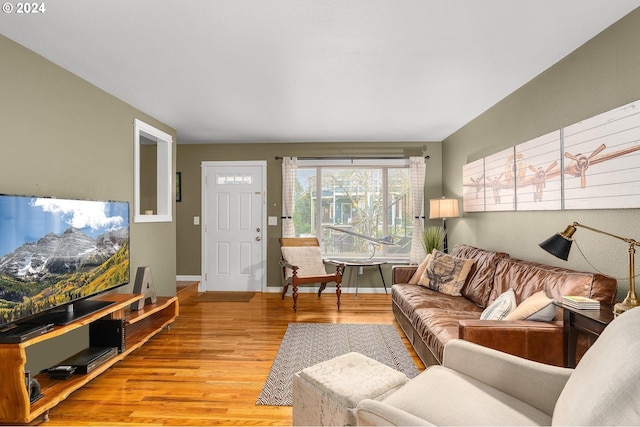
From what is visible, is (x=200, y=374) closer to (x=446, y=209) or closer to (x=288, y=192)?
(x=288, y=192)

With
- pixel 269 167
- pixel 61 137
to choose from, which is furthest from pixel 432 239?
pixel 61 137

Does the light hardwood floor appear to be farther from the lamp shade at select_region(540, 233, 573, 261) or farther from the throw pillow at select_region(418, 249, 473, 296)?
the lamp shade at select_region(540, 233, 573, 261)

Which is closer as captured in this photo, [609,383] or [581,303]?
[609,383]

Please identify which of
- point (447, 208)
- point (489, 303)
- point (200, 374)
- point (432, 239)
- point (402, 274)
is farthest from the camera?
point (432, 239)

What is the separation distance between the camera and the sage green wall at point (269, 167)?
5.58 meters

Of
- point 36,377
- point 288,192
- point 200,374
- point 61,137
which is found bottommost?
point 200,374

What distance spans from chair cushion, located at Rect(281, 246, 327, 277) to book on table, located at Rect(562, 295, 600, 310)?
3.35 meters

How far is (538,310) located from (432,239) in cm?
277

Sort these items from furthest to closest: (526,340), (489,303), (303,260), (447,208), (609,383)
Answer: (303,260) < (447,208) < (489,303) < (526,340) < (609,383)

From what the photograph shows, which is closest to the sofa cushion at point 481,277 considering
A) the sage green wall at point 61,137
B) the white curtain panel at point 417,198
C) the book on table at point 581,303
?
the book on table at point 581,303

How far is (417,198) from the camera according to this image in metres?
Result: 5.48

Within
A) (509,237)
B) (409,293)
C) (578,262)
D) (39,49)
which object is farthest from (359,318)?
(39,49)

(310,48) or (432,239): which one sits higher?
(310,48)

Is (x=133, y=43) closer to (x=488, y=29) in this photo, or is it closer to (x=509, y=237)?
(x=488, y=29)
